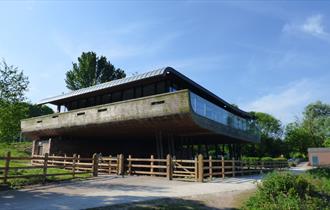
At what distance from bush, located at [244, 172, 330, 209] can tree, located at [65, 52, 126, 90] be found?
150ft

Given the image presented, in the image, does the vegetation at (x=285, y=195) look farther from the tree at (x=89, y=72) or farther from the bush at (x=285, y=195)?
the tree at (x=89, y=72)

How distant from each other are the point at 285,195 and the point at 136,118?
454 inches

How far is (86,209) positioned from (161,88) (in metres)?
14.6

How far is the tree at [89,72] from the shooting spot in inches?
2122

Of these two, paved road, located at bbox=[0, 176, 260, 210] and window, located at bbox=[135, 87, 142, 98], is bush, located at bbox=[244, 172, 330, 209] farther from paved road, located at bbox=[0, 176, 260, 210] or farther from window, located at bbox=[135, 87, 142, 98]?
window, located at bbox=[135, 87, 142, 98]

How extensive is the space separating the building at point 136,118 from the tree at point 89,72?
23953 mm

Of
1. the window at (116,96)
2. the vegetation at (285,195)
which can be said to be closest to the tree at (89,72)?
the window at (116,96)

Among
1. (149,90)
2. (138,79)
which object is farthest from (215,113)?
(138,79)

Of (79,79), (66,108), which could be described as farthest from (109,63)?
(66,108)

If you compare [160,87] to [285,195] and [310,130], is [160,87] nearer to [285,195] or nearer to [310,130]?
[285,195]

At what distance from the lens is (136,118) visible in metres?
20.2

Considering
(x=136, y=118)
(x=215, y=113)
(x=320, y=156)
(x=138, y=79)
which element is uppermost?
(x=138, y=79)

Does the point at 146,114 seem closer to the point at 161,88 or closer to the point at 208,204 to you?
the point at 161,88

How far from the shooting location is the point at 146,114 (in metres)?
19.7
